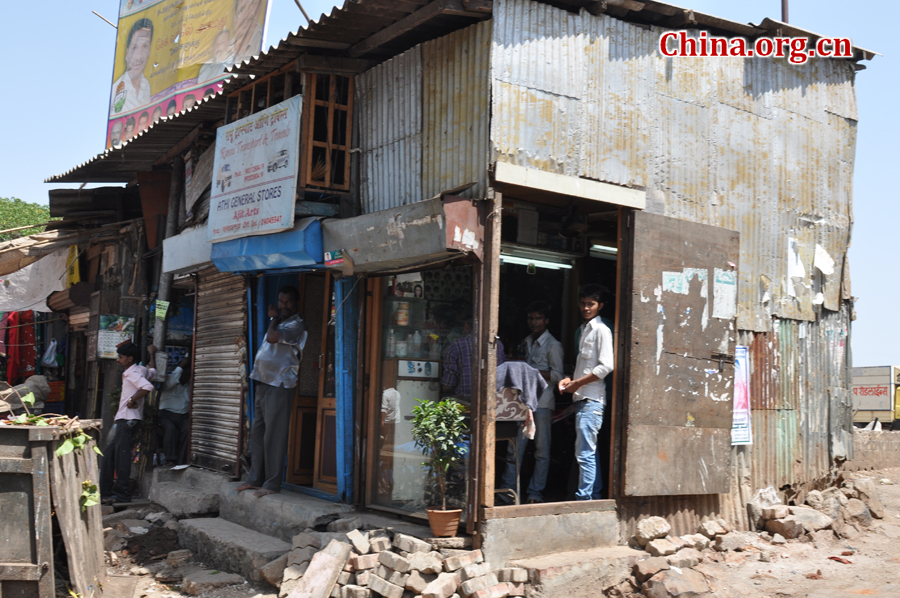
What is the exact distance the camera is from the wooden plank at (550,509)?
5836 millimetres

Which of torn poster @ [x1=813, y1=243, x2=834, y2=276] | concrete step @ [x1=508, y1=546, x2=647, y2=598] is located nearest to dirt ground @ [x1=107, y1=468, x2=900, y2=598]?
concrete step @ [x1=508, y1=546, x2=647, y2=598]

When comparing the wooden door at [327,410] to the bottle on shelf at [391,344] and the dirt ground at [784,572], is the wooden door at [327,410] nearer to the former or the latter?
the bottle on shelf at [391,344]

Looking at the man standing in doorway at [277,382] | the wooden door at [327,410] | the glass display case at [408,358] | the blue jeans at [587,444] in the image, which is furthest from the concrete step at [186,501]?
the blue jeans at [587,444]

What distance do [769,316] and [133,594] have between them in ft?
19.6

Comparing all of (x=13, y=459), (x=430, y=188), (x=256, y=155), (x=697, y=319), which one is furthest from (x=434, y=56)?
(x=13, y=459)

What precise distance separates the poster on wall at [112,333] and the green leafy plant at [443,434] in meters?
6.64

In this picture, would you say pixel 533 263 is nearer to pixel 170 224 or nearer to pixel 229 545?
pixel 229 545

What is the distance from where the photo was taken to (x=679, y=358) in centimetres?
671

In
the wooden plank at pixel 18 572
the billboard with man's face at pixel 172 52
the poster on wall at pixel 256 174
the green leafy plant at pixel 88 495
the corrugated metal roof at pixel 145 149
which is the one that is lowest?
the wooden plank at pixel 18 572

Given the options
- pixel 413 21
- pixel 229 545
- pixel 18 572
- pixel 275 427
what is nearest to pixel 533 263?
pixel 413 21

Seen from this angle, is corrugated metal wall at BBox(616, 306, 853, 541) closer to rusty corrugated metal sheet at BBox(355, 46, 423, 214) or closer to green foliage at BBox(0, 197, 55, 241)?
rusty corrugated metal sheet at BBox(355, 46, 423, 214)

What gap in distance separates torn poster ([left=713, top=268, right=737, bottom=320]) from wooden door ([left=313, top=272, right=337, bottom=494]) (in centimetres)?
349

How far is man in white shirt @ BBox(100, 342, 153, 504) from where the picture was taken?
952cm

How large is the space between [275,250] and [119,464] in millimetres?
3827
